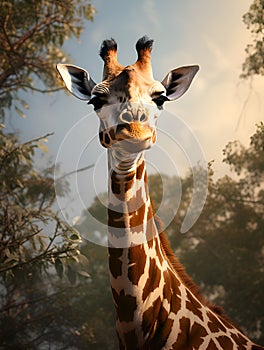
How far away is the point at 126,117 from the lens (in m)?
2.87

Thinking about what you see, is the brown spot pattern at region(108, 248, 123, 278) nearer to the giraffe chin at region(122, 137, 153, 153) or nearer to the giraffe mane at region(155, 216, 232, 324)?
the giraffe mane at region(155, 216, 232, 324)

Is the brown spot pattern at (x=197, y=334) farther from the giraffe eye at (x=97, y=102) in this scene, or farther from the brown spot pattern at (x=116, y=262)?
the giraffe eye at (x=97, y=102)

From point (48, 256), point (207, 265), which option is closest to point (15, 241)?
point (48, 256)

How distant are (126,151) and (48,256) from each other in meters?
3.99

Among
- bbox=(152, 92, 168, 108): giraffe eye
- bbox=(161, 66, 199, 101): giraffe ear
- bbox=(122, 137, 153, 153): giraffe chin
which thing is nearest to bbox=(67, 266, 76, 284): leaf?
bbox=(161, 66, 199, 101): giraffe ear

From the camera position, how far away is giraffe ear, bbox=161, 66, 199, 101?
3904mm

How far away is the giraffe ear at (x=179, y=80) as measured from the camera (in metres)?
3.90

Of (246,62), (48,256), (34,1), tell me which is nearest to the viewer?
(48,256)

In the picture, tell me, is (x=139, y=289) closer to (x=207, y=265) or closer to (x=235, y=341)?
(x=235, y=341)

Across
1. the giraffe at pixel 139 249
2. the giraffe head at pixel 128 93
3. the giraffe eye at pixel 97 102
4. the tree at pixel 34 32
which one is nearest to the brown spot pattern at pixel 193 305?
the giraffe at pixel 139 249

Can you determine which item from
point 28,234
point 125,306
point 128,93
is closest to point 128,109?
point 128,93

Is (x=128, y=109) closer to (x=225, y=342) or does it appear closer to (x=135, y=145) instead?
(x=135, y=145)

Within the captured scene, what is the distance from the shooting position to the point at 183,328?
10.0 ft

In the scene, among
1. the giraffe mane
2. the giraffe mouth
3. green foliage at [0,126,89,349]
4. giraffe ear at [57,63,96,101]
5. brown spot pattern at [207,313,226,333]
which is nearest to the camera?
the giraffe mouth
